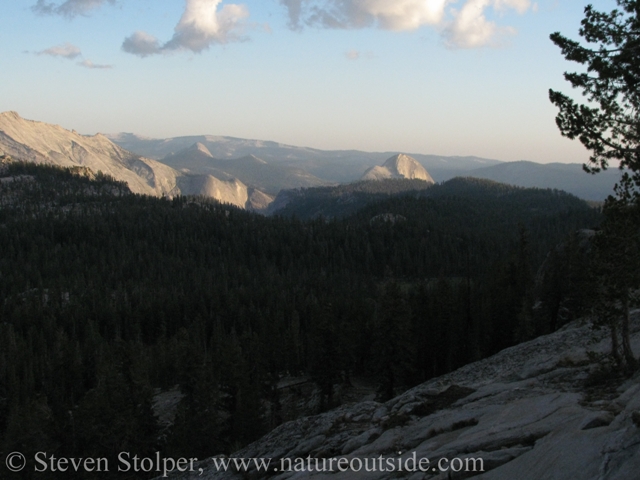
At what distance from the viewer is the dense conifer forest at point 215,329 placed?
45.5m

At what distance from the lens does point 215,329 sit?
88.9 m

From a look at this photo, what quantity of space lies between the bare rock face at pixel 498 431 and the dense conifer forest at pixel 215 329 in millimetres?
17142

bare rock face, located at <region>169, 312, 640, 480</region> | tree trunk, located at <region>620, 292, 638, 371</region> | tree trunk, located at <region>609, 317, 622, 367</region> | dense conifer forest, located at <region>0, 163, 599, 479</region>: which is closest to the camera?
bare rock face, located at <region>169, 312, 640, 480</region>

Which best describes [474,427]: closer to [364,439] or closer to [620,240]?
[364,439]

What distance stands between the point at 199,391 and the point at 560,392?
1304 inches

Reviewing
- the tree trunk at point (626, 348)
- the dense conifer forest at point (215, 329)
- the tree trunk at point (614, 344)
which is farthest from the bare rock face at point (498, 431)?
the dense conifer forest at point (215, 329)

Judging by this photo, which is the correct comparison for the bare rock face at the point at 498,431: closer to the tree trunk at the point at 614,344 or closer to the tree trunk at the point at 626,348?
the tree trunk at the point at 614,344

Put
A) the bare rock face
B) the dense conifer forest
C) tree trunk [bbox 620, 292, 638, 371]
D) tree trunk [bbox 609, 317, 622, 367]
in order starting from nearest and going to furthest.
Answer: the bare rock face
tree trunk [bbox 620, 292, 638, 371]
tree trunk [bbox 609, 317, 622, 367]
the dense conifer forest

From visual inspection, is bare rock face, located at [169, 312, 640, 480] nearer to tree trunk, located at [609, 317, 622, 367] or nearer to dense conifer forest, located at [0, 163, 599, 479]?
tree trunk, located at [609, 317, 622, 367]

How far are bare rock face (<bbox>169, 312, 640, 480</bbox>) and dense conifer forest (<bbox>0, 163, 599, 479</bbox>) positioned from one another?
17142mm

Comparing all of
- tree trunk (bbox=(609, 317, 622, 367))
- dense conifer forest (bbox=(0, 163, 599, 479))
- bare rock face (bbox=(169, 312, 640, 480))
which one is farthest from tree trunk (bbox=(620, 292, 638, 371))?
dense conifer forest (bbox=(0, 163, 599, 479))

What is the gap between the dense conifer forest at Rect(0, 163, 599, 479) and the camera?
45469mm

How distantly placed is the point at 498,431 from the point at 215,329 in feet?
251

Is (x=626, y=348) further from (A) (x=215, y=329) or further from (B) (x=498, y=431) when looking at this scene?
(A) (x=215, y=329)
